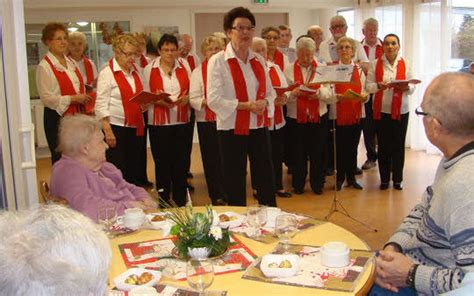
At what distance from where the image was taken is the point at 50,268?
A: 3.11ft

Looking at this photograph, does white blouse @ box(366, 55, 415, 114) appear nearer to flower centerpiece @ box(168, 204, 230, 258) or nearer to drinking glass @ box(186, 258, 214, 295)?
flower centerpiece @ box(168, 204, 230, 258)

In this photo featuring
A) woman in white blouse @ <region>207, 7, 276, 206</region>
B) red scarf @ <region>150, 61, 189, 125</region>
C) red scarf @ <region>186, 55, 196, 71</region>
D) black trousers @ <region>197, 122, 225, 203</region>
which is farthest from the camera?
red scarf @ <region>186, 55, 196, 71</region>

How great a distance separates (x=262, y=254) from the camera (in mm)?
2043

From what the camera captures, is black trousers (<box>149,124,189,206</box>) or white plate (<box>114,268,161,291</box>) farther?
black trousers (<box>149,124,189,206</box>)

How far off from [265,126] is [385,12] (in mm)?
5030

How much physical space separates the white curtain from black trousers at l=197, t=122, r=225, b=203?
12.1 feet

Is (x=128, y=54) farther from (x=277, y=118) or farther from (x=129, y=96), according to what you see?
(x=277, y=118)

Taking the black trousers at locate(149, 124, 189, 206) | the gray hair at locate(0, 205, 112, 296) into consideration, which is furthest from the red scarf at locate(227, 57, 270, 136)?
the gray hair at locate(0, 205, 112, 296)

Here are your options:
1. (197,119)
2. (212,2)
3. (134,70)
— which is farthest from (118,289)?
(212,2)

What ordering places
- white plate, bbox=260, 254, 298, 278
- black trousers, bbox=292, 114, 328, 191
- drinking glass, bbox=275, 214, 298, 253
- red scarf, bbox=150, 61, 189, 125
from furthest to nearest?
black trousers, bbox=292, 114, 328, 191
red scarf, bbox=150, 61, 189, 125
drinking glass, bbox=275, 214, 298, 253
white plate, bbox=260, 254, 298, 278

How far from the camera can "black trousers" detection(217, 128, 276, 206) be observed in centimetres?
399

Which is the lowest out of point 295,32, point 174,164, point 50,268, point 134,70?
point 174,164

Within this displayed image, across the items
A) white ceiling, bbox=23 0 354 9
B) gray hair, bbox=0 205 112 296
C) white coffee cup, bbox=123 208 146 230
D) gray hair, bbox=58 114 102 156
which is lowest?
white coffee cup, bbox=123 208 146 230

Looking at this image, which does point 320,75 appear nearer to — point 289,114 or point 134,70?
point 289,114
